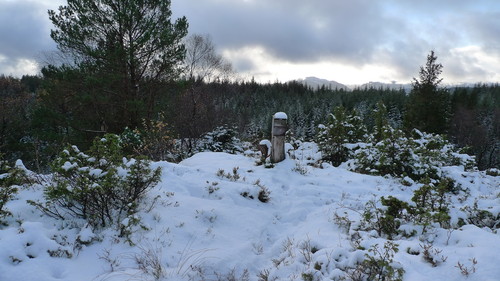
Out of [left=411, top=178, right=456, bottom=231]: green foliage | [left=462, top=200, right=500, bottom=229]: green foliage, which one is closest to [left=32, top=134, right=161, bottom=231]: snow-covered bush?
[left=411, top=178, right=456, bottom=231]: green foliage

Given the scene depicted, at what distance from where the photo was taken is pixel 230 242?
12.8 feet

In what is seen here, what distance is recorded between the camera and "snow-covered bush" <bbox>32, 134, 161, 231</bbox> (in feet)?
11.9

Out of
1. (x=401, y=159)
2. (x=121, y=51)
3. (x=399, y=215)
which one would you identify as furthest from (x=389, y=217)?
(x=121, y=51)

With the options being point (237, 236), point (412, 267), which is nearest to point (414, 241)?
point (412, 267)

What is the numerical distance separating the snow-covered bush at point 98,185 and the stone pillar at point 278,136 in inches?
145

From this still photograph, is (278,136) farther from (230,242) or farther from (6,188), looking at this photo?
(6,188)

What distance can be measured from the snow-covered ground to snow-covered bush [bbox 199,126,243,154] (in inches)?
353

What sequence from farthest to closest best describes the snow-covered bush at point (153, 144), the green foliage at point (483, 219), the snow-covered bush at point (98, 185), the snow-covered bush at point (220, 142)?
the snow-covered bush at point (220, 142) < the snow-covered bush at point (153, 144) < the green foliage at point (483, 219) < the snow-covered bush at point (98, 185)

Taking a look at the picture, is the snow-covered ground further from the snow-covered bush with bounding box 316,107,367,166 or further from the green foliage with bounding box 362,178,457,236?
the snow-covered bush with bounding box 316,107,367,166

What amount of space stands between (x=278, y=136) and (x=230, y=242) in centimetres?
381

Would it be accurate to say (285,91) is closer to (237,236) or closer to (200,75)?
(200,75)

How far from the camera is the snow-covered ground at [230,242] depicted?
9.41 feet

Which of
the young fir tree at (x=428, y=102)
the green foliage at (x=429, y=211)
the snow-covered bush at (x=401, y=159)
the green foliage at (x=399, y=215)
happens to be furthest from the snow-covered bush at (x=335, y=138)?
the young fir tree at (x=428, y=102)

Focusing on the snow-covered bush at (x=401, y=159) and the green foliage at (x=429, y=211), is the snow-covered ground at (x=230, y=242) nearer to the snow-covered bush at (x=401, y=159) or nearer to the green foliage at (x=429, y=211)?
the green foliage at (x=429, y=211)
